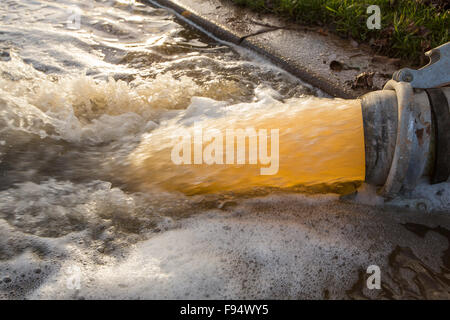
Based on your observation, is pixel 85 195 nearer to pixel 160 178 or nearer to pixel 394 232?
pixel 160 178

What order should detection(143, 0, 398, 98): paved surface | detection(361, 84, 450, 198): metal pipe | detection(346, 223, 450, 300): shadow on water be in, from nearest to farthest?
detection(346, 223, 450, 300): shadow on water, detection(361, 84, 450, 198): metal pipe, detection(143, 0, 398, 98): paved surface

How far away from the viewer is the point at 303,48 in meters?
3.75

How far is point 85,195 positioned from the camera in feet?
7.98

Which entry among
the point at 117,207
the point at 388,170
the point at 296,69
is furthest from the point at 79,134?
the point at 388,170

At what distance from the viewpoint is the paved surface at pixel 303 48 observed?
10.7 ft

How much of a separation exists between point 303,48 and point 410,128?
2.15 meters

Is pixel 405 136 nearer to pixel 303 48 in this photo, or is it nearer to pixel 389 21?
pixel 303 48

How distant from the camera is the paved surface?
3.27m

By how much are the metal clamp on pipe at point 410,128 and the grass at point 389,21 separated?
1490 mm

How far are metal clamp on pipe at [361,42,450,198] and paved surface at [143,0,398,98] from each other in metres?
1.15

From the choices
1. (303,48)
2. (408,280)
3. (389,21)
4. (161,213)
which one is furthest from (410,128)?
(389,21)

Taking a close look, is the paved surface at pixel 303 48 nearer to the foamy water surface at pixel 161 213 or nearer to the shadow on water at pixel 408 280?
the foamy water surface at pixel 161 213

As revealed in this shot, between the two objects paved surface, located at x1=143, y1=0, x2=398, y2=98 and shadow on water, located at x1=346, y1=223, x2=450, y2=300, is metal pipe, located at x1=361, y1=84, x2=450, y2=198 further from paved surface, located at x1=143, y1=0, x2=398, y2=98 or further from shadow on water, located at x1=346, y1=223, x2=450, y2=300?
paved surface, located at x1=143, y1=0, x2=398, y2=98

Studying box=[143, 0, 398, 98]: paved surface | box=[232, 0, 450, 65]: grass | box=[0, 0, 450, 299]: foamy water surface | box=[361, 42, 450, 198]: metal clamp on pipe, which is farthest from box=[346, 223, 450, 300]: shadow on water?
box=[232, 0, 450, 65]: grass
